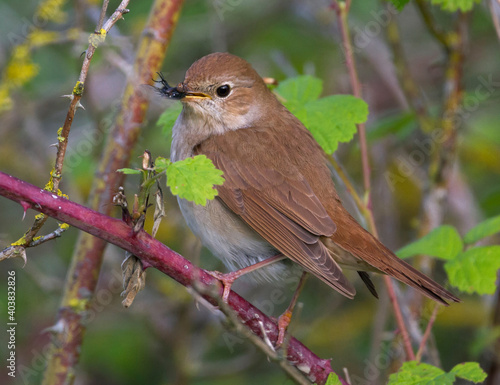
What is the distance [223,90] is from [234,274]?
1128 mm

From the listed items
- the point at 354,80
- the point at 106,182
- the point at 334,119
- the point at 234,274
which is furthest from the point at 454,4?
the point at 106,182

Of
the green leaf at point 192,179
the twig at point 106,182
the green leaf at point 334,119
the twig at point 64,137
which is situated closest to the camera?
the twig at point 64,137

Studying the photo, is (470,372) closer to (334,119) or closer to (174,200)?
(334,119)

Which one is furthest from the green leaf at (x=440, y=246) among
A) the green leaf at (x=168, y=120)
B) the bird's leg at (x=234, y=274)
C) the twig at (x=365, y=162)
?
the green leaf at (x=168, y=120)

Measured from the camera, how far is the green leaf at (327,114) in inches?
122

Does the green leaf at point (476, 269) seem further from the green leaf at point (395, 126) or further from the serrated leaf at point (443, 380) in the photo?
the green leaf at point (395, 126)

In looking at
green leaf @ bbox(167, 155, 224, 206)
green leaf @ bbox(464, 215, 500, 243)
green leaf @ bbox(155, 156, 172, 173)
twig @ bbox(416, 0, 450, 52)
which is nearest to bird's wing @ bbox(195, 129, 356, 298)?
green leaf @ bbox(464, 215, 500, 243)

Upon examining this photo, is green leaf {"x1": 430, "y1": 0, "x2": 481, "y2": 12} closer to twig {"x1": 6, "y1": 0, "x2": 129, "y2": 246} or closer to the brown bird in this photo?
the brown bird

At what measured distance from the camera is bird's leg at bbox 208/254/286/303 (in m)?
2.88

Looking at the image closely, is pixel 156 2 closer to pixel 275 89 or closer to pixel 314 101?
pixel 275 89

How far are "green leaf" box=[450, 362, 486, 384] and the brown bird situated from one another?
450 millimetres

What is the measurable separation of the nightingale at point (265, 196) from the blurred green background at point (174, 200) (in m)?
0.77

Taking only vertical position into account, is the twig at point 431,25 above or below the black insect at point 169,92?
above

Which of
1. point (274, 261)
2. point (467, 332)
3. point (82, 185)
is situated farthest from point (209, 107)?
point (467, 332)
